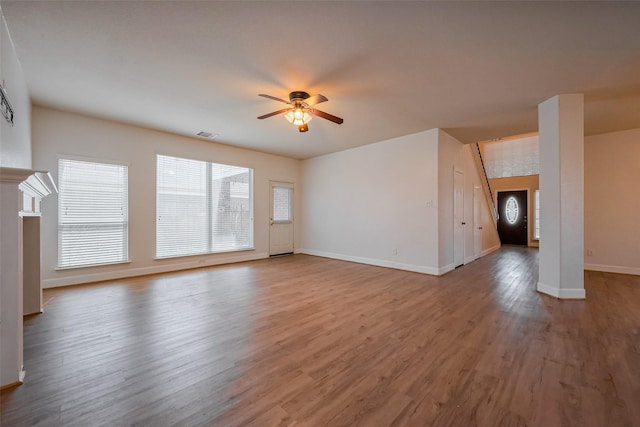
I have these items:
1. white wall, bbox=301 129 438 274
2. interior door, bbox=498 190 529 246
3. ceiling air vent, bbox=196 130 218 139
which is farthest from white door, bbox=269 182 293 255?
interior door, bbox=498 190 529 246

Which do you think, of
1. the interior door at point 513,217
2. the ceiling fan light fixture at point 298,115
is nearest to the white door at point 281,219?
A: the ceiling fan light fixture at point 298,115

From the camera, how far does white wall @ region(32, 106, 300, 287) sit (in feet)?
12.9

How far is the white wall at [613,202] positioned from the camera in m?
4.82

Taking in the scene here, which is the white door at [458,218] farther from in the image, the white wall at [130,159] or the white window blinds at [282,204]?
the white wall at [130,159]

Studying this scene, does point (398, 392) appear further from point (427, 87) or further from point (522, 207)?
point (522, 207)

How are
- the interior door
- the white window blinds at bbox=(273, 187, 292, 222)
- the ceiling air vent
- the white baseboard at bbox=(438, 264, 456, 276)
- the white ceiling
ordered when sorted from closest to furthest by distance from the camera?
the white ceiling, the white baseboard at bbox=(438, 264, 456, 276), the ceiling air vent, the white window blinds at bbox=(273, 187, 292, 222), the interior door

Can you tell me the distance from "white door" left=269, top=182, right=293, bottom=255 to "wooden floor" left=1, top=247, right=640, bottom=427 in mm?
3168

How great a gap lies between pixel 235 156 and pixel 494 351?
5822mm

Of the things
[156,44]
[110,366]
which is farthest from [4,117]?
[110,366]

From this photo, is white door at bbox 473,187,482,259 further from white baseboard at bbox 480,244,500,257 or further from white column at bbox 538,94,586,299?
Result: white column at bbox 538,94,586,299

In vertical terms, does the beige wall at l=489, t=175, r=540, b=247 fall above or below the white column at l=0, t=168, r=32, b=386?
above

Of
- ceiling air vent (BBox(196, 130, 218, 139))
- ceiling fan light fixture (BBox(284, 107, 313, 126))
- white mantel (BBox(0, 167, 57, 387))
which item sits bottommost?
white mantel (BBox(0, 167, 57, 387))

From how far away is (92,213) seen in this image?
169 inches

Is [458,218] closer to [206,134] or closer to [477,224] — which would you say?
[477,224]
